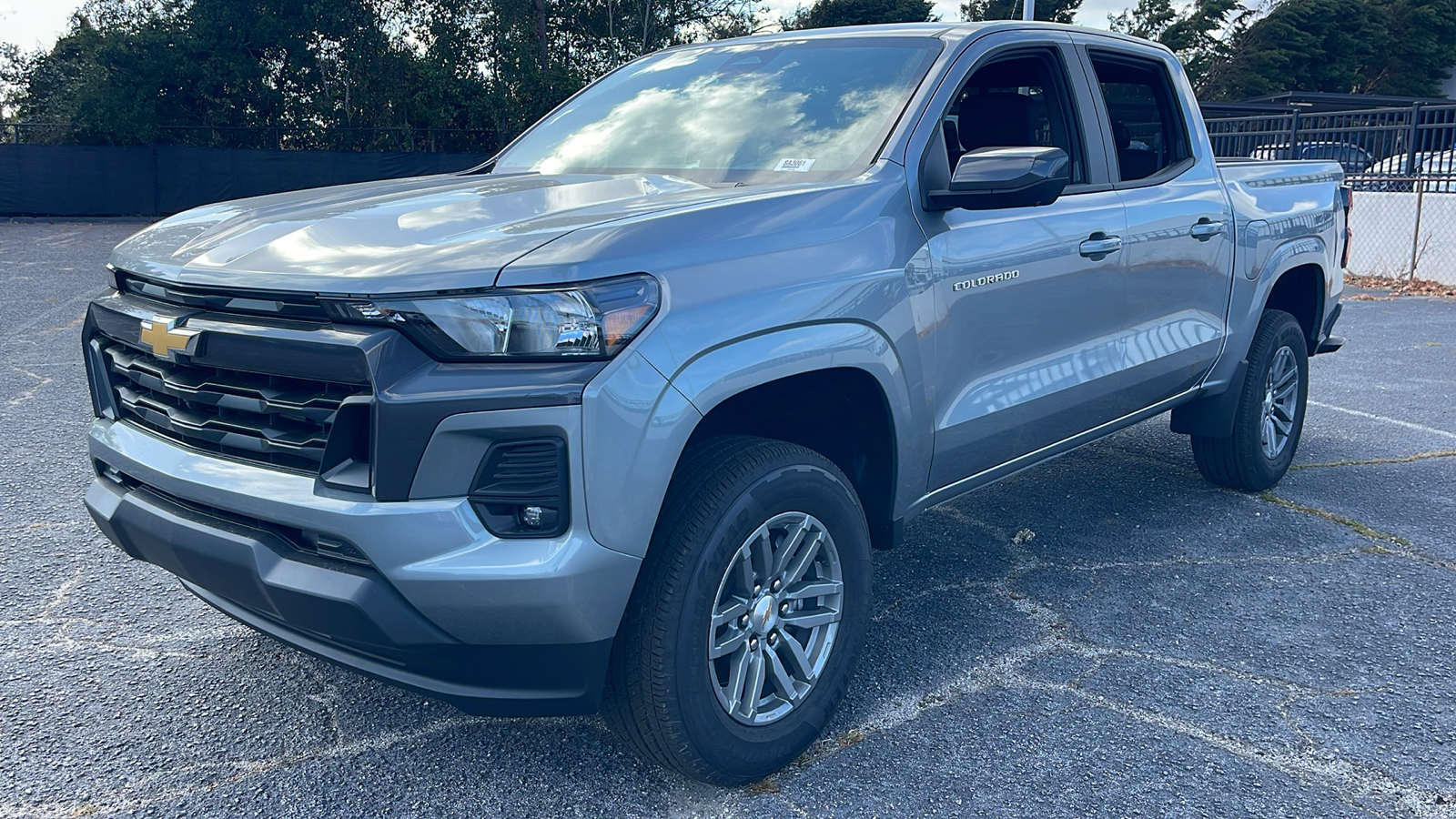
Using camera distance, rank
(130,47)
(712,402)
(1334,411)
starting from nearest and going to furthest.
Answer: (712,402)
(1334,411)
(130,47)

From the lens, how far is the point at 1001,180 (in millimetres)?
3004

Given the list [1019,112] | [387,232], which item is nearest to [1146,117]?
[1019,112]

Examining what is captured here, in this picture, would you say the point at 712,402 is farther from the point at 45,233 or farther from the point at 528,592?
the point at 45,233

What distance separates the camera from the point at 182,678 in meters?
3.27

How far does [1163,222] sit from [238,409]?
317 cm

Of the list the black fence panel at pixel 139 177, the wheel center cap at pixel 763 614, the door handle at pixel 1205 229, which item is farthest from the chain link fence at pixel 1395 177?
the black fence panel at pixel 139 177

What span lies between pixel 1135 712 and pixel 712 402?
62.2 inches

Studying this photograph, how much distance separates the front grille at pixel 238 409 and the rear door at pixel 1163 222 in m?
2.74

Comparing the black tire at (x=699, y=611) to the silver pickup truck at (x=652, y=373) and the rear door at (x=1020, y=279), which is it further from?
the rear door at (x=1020, y=279)

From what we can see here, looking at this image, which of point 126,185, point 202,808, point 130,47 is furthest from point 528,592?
point 130,47

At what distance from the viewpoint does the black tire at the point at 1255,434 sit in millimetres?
4859

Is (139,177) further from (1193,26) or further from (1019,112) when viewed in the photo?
(1193,26)

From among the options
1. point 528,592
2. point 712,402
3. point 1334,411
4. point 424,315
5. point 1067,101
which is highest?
point 1067,101

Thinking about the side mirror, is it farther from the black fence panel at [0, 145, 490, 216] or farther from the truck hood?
the black fence panel at [0, 145, 490, 216]
